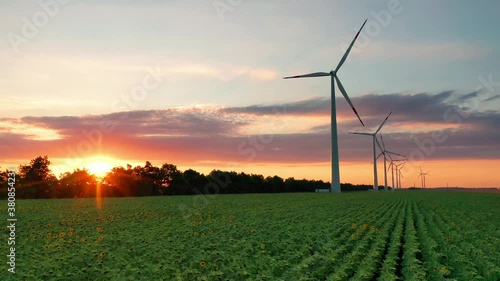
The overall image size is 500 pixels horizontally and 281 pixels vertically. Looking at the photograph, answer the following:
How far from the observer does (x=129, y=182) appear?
13262 cm

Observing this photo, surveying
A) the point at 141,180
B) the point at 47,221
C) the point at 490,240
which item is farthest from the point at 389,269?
the point at 141,180

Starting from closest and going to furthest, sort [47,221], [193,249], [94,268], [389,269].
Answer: [94,268] → [389,269] → [193,249] → [47,221]

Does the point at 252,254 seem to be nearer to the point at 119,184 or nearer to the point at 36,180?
Answer: the point at 36,180

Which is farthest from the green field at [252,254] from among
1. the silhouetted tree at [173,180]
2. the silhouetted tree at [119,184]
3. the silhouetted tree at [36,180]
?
the silhouetted tree at [173,180]

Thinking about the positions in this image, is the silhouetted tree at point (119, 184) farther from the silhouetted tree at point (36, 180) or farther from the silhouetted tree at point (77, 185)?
the silhouetted tree at point (36, 180)

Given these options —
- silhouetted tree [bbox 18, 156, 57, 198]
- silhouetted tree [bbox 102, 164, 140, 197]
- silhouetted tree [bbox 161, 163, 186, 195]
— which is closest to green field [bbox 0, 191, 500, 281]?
silhouetted tree [bbox 18, 156, 57, 198]

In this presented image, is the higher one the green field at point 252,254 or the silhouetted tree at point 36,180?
the silhouetted tree at point 36,180

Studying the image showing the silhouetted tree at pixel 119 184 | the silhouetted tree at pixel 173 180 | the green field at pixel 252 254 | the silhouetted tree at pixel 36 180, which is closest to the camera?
the green field at pixel 252 254

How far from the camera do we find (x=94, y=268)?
16172mm

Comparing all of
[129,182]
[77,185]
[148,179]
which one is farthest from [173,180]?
[77,185]

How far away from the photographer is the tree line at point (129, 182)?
115m

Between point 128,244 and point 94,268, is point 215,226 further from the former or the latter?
point 94,268

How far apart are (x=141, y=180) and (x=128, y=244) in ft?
376

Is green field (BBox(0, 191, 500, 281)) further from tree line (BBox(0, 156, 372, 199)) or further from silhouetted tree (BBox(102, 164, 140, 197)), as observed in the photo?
silhouetted tree (BBox(102, 164, 140, 197))
